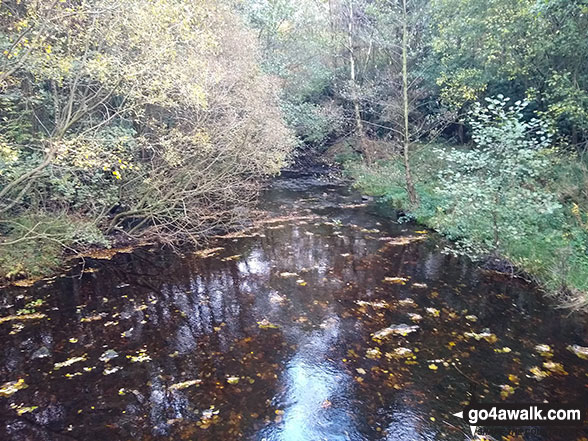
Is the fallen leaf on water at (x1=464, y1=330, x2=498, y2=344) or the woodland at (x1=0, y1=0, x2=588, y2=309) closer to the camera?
the fallen leaf on water at (x1=464, y1=330, x2=498, y2=344)

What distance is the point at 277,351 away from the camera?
631 cm

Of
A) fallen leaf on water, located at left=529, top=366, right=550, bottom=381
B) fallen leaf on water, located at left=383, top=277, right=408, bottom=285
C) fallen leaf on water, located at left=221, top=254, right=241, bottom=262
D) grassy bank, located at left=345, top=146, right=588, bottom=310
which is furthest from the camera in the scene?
fallen leaf on water, located at left=221, top=254, right=241, bottom=262

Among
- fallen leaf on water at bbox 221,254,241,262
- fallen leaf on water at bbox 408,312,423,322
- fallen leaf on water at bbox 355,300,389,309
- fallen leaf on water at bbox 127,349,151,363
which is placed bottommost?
fallen leaf on water at bbox 408,312,423,322

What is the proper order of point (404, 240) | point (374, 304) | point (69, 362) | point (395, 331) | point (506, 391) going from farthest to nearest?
1. point (404, 240)
2. point (374, 304)
3. point (395, 331)
4. point (69, 362)
5. point (506, 391)

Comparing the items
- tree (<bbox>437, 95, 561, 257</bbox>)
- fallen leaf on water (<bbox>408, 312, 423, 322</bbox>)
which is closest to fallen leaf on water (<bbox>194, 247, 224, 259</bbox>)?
fallen leaf on water (<bbox>408, 312, 423, 322</bbox>)

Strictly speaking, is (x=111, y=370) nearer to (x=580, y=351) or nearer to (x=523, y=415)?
(x=523, y=415)

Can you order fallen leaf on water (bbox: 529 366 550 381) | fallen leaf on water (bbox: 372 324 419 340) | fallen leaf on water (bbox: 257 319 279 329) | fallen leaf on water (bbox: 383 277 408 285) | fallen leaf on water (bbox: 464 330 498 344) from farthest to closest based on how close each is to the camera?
fallen leaf on water (bbox: 383 277 408 285)
fallen leaf on water (bbox: 257 319 279 329)
fallen leaf on water (bbox: 372 324 419 340)
fallen leaf on water (bbox: 464 330 498 344)
fallen leaf on water (bbox: 529 366 550 381)

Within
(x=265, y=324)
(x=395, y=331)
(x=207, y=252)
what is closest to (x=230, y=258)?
(x=207, y=252)

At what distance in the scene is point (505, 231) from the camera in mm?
9109

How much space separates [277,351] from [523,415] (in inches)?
141

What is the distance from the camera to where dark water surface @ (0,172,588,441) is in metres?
4.85

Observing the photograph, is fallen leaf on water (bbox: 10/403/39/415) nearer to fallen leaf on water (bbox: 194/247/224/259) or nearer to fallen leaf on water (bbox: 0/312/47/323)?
fallen leaf on water (bbox: 0/312/47/323)


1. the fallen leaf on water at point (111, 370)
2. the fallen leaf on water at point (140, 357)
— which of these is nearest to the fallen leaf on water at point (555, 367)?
the fallen leaf on water at point (140, 357)

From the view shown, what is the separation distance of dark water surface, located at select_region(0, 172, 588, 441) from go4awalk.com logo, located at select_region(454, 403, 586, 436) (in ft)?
0.46
